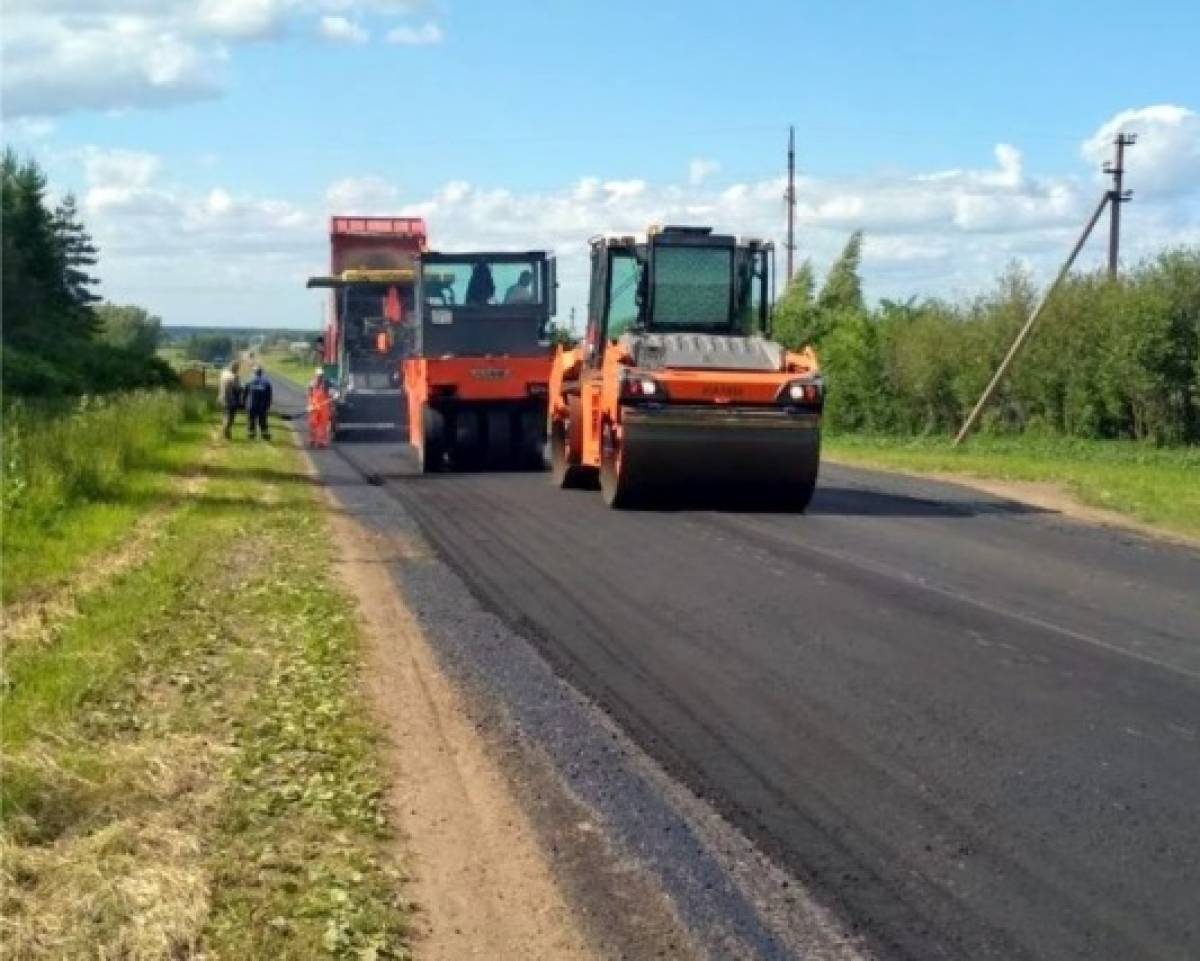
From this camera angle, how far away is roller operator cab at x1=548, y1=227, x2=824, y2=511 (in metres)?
18.5

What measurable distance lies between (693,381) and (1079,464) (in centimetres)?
1394

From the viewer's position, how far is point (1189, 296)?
3744 cm

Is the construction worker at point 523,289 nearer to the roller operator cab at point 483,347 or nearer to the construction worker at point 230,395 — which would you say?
the roller operator cab at point 483,347

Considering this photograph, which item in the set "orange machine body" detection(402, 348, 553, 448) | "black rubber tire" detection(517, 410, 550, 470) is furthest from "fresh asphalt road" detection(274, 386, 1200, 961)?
"black rubber tire" detection(517, 410, 550, 470)

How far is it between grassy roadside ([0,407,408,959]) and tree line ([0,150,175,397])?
26969 mm

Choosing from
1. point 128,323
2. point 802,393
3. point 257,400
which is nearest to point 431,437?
point 802,393

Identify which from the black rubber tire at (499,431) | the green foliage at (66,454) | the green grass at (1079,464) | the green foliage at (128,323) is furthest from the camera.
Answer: the green foliage at (128,323)

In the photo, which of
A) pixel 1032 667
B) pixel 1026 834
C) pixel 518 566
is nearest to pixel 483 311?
pixel 518 566

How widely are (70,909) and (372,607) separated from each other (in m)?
6.75

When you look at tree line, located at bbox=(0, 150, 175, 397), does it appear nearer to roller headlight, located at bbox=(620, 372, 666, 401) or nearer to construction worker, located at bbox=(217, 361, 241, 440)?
construction worker, located at bbox=(217, 361, 241, 440)

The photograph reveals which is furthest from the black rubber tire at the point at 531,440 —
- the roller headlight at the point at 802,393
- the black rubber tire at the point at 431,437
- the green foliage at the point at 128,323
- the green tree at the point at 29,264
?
the green foliage at the point at 128,323

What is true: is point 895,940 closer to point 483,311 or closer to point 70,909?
point 70,909

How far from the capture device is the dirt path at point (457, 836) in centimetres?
558

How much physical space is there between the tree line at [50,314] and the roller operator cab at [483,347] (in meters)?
13.5
